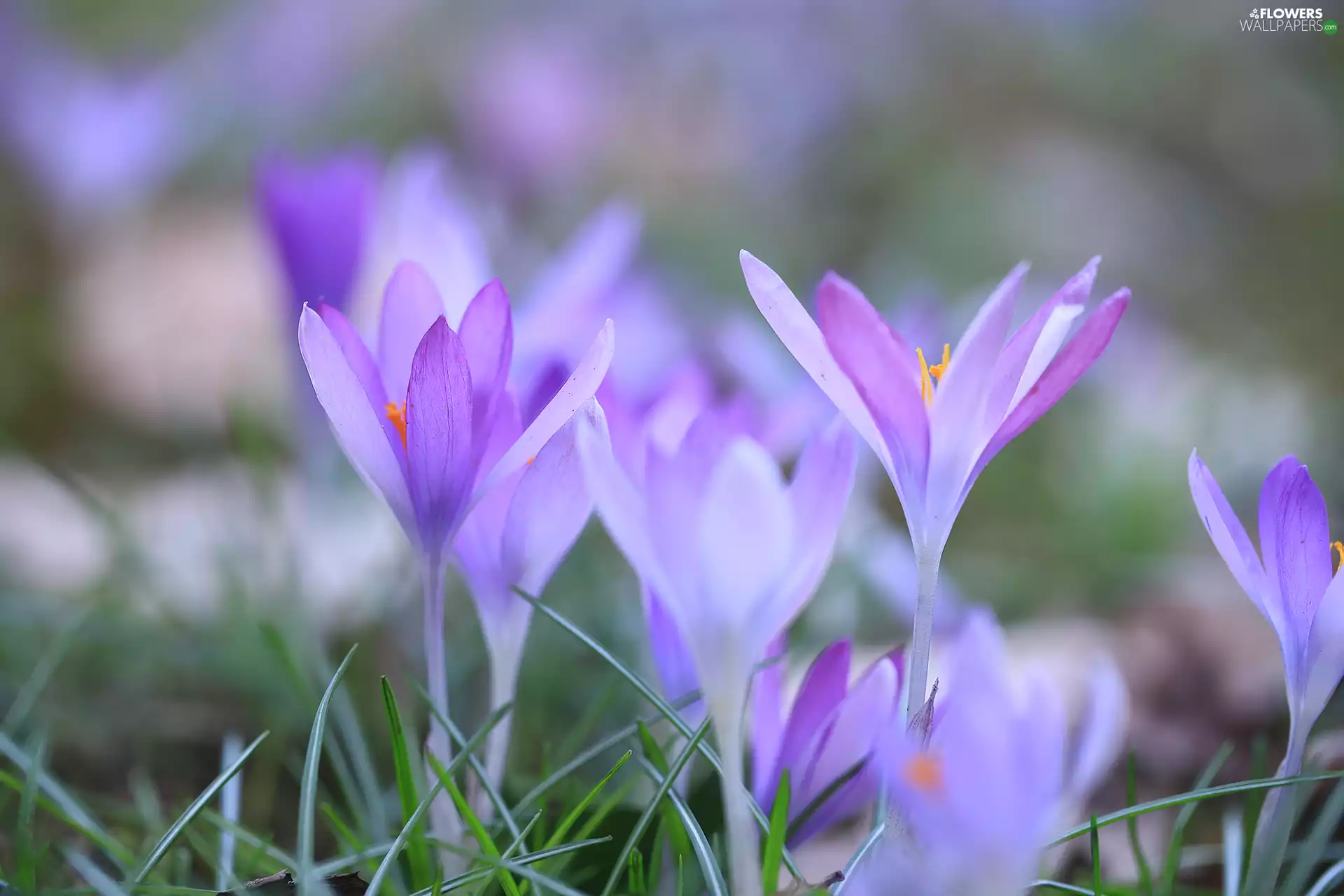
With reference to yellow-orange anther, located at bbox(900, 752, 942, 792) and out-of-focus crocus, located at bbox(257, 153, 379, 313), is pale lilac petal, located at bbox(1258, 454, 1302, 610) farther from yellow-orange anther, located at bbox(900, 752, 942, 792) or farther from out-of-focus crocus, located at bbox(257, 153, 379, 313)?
out-of-focus crocus, located at bbox(257, 153, 379, 313)

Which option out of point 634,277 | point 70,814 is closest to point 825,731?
point 70,814

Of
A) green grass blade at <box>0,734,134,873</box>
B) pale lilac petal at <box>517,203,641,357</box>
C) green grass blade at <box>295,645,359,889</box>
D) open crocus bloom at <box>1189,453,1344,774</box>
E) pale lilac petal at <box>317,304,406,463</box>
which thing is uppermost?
Result: pale lilac petal at <box>517,203,641,357</box>

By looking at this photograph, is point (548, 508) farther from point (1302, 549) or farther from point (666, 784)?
point (1302, 549)

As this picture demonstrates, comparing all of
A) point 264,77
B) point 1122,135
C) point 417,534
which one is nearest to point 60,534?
point 417,534

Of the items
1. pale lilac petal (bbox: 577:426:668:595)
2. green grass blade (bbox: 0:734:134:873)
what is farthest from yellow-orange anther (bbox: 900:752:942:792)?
green grass blade (bbox: 0:734:134:873)

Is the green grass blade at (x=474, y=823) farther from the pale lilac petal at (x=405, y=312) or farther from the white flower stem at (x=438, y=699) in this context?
the pale lilac petal at (x=405, y=312)

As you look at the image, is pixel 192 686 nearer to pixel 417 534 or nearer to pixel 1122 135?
pixel 417 534

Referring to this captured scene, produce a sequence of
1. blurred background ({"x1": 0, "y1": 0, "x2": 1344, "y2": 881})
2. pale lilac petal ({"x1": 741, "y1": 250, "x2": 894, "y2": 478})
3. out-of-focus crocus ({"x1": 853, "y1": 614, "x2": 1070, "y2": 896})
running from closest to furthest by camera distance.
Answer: out-of-focus crocus ({"x1": 853, "y1": 614, "x2": 1070, "y2": 896})
pale lilac petal ({"x1": 741, "y1": 250, "x2": 894, "y2": 478})
blurred background ({"x1": 0, "y1": 0, "x2": 1344, "y2": 881})
